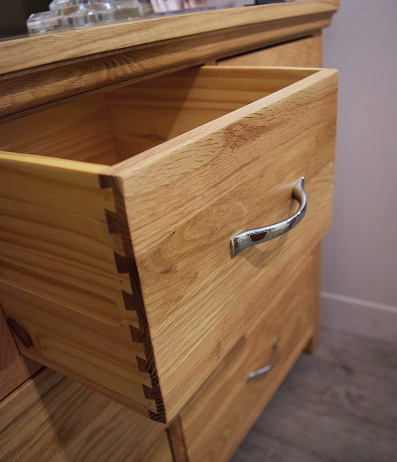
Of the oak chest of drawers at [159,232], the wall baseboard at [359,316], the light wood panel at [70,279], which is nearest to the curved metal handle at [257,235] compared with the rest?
the oak chest of drawers at [159,232]

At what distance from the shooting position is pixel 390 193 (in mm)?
1036

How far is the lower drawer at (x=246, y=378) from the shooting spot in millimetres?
693

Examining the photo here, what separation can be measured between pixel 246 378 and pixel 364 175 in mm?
550

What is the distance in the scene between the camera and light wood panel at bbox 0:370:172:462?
1.55 ft

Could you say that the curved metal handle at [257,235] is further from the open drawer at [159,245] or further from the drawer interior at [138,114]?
Result: the drawer interior at [138,114]

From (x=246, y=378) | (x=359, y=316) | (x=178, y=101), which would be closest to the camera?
(x=178, y=101)

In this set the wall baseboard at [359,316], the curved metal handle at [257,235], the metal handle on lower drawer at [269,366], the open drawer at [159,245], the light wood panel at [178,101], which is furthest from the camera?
the wall baseboard at [359,316]

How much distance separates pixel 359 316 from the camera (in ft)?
3.95

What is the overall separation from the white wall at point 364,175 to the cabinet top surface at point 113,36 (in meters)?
0.36

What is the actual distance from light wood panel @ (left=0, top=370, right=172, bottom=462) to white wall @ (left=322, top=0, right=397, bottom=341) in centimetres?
73

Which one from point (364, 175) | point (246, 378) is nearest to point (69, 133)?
point (246, 378)

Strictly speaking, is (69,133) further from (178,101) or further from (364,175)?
(364,175)

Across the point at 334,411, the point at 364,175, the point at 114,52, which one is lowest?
the point at 334,411

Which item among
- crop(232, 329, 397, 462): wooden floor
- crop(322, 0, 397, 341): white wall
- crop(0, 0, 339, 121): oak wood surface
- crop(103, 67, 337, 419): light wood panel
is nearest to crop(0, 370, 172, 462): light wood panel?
crop(103, 67, 337, 419): light wood panel
